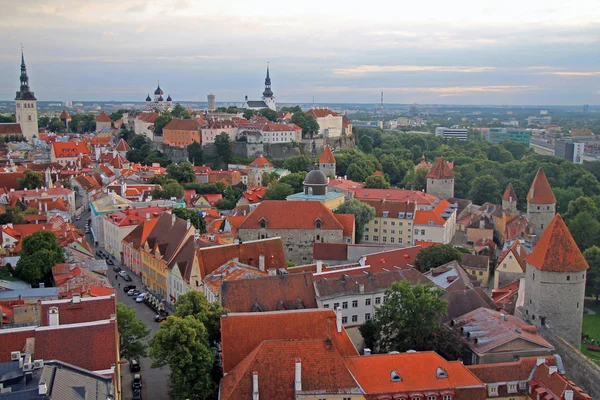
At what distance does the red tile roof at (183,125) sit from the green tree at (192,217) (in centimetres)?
4108

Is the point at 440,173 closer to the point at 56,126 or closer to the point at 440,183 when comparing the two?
the point at 440,183

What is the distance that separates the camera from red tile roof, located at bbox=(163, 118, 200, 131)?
9538 cm

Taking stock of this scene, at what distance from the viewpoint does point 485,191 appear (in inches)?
3366

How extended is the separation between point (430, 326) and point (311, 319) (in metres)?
5.88

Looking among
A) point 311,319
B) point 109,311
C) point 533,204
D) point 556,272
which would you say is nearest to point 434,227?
point 533,204

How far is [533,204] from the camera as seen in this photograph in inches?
2319

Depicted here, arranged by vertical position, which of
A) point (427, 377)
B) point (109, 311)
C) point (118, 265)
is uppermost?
point (109, 311)

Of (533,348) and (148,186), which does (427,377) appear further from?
(148,186)

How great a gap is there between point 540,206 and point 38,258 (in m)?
43.5

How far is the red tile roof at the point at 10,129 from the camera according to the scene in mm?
114812

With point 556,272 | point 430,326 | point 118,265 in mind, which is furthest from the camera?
point 118,265

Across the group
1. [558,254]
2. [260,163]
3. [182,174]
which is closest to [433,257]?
[558,254]

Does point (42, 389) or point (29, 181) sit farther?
point (29, 181)

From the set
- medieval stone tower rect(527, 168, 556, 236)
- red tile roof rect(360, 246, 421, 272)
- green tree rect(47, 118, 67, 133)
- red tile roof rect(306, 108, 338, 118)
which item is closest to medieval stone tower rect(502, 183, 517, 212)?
medieval stone tower rect(527, 168, 556, 236)
